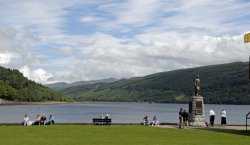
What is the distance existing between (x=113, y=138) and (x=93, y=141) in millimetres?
2670

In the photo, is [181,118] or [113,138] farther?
[181,118]

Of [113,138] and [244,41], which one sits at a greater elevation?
[244,41]

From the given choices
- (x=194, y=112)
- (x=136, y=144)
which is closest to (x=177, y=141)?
(x=136, y=144)

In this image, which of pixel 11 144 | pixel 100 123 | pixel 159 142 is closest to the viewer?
pixel 11 144

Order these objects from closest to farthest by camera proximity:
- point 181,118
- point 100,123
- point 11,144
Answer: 1. point 11,144
2. point 181,118
3. point 100,123

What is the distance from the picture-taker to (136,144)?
2808 cm

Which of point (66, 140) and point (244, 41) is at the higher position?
point (244, 41)

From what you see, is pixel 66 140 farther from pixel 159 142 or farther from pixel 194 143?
pixel 194 143

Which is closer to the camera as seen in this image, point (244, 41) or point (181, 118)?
point (244, 41)

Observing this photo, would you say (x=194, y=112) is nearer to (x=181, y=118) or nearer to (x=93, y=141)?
(x=181, y=118)

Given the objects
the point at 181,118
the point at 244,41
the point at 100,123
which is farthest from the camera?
the point at 100,123

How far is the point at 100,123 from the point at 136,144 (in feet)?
72.1

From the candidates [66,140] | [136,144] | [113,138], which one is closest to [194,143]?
[136,144]

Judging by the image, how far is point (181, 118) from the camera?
4481cm
